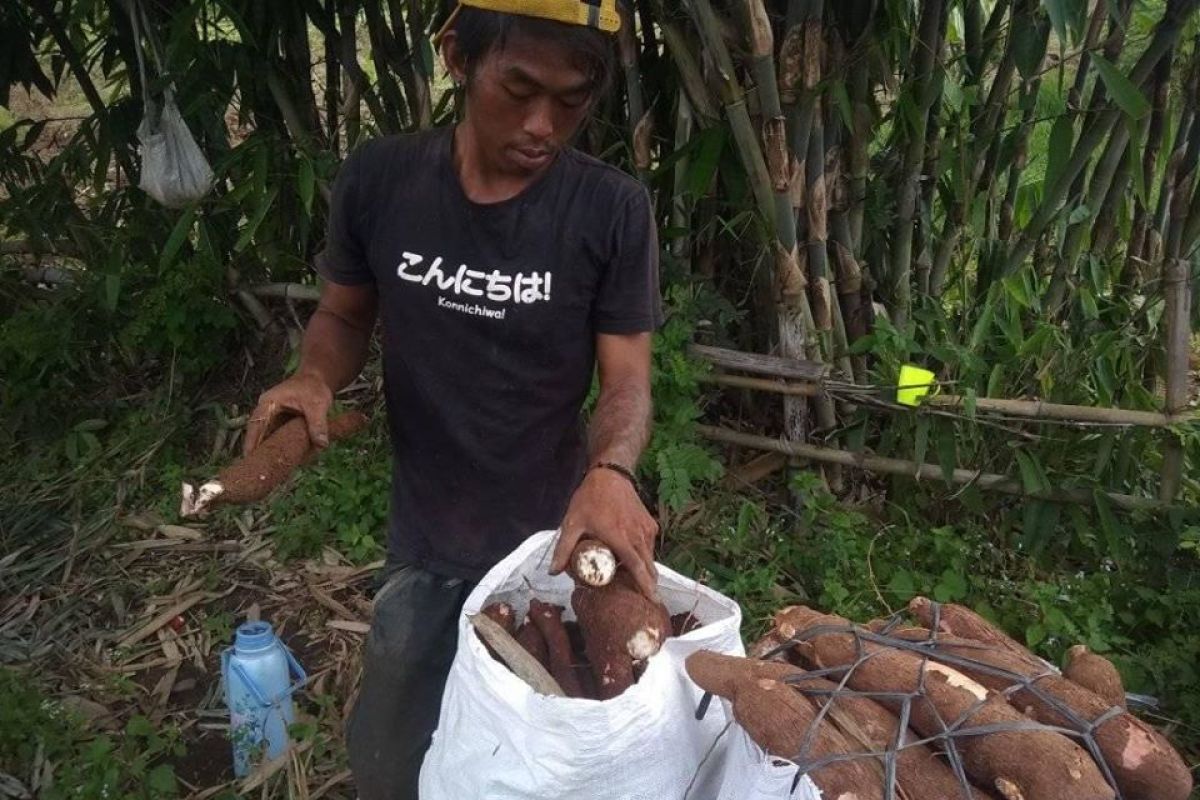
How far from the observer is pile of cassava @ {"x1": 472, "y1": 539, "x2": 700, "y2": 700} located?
113 cm

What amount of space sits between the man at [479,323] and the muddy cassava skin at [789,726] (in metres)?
0.34

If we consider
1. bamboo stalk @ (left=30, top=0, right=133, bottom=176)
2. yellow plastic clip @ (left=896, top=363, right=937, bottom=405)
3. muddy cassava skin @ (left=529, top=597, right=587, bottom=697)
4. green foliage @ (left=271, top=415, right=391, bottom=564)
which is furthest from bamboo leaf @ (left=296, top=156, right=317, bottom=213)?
muddy cassava skin @ (left=529, top=597, right=587, bottom=697)

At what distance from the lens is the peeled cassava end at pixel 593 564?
45.0 inches

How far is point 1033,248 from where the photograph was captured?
2588mm

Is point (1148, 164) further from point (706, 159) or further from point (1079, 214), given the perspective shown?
point (706, 159)

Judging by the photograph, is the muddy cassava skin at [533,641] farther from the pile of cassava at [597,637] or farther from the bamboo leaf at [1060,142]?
the bamboo leaf at [1060,142]

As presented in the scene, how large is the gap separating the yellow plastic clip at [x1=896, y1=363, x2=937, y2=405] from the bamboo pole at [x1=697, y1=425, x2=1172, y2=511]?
0.57 ft

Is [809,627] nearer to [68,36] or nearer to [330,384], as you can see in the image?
[330,384]

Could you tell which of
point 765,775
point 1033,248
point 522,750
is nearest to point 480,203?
point 522,750

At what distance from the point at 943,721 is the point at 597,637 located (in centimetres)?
41

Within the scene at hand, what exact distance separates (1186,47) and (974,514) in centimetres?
123

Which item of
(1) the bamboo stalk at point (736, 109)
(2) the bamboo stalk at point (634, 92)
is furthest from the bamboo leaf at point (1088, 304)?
(2) the bamboo stalk at point (634, 92)

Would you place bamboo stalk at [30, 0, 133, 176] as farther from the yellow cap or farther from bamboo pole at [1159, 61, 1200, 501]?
bamboo pole at [1159, 61, 1200, 501]

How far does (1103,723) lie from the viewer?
→ 0.92m
